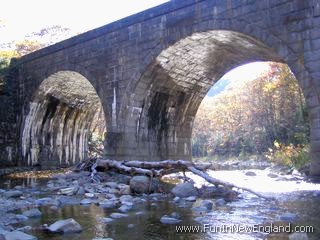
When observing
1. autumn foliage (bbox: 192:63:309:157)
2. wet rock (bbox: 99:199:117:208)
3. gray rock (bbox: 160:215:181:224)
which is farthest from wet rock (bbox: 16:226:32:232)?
autumn foliage (bbox: 192:63:309:157)

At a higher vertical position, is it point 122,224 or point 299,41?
point 299,41

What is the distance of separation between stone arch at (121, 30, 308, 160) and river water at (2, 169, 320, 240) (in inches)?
176

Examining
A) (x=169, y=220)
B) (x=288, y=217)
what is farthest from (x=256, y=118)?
(x=169, y=220)

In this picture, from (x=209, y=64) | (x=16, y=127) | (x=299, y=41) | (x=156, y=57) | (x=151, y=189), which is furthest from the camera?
(x=16, y=127)

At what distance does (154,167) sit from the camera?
10.5m

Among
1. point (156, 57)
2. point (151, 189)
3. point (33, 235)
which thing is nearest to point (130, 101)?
point (156, 57)

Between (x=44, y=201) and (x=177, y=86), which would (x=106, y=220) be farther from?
(x=177, y=86)

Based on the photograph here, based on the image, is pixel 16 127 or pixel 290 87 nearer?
pixel 16 127

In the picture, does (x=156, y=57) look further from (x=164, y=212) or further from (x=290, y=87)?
(x=290, y=87)

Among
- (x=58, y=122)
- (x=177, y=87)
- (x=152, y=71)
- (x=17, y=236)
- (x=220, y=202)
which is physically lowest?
(x=220, y=202)

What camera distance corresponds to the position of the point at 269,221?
562 cm

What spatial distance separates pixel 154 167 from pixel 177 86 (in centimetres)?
440

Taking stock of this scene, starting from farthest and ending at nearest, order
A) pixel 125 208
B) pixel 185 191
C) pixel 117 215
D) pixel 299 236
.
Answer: pixel 185 191
pixel 125 208
pixel 117 215
pixel 299 236

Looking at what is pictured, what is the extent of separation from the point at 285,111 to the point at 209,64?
52.5 feet
